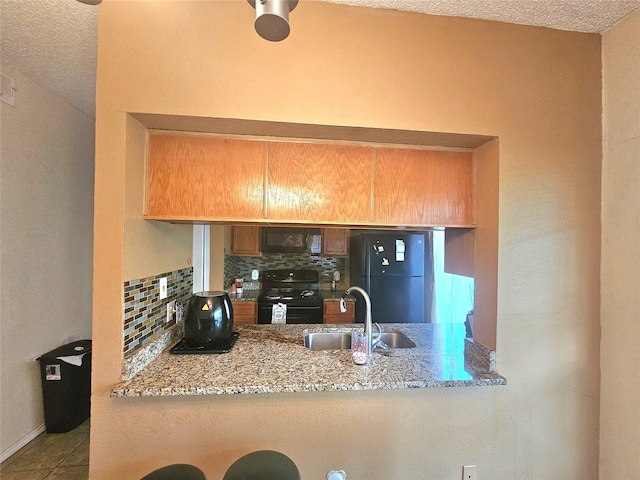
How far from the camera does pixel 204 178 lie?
4.59 ft

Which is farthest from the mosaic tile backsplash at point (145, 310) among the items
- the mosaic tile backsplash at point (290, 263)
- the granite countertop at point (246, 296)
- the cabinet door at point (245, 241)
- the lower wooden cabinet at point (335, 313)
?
the mosaic tile backsplash at point (290, 263)

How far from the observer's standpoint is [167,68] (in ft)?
4.06

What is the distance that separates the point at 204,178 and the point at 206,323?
78 centimetres

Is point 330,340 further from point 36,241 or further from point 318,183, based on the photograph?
point 36,241

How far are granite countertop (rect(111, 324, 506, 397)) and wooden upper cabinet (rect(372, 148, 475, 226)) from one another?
74 cm

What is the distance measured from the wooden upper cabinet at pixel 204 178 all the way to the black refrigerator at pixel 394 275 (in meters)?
2.18

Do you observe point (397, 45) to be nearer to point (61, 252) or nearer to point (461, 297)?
point (461, 297)

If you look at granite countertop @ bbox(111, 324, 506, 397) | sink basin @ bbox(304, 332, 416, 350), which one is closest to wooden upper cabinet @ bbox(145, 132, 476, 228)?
granite countertop @ bbox(111, 324, 506, 397)

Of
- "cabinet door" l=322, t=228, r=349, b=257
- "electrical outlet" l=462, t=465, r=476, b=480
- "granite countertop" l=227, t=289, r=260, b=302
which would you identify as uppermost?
"cabinet door" l=322, t=228, r=349, b=257

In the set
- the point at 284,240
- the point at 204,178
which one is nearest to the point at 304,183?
the point at 204,178

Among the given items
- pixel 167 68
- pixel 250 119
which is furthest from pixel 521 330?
pixel 167 68

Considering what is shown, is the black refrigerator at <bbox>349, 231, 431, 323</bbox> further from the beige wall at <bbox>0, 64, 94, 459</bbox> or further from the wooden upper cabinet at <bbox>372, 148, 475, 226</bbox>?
the beige wall at <bbox>0, 64, 94, 459</bbox>

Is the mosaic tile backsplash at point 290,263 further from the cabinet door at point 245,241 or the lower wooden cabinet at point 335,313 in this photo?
the lower wooden cabinet at point 335,313

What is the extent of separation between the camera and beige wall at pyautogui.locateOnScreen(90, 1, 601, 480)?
4.03 ft
